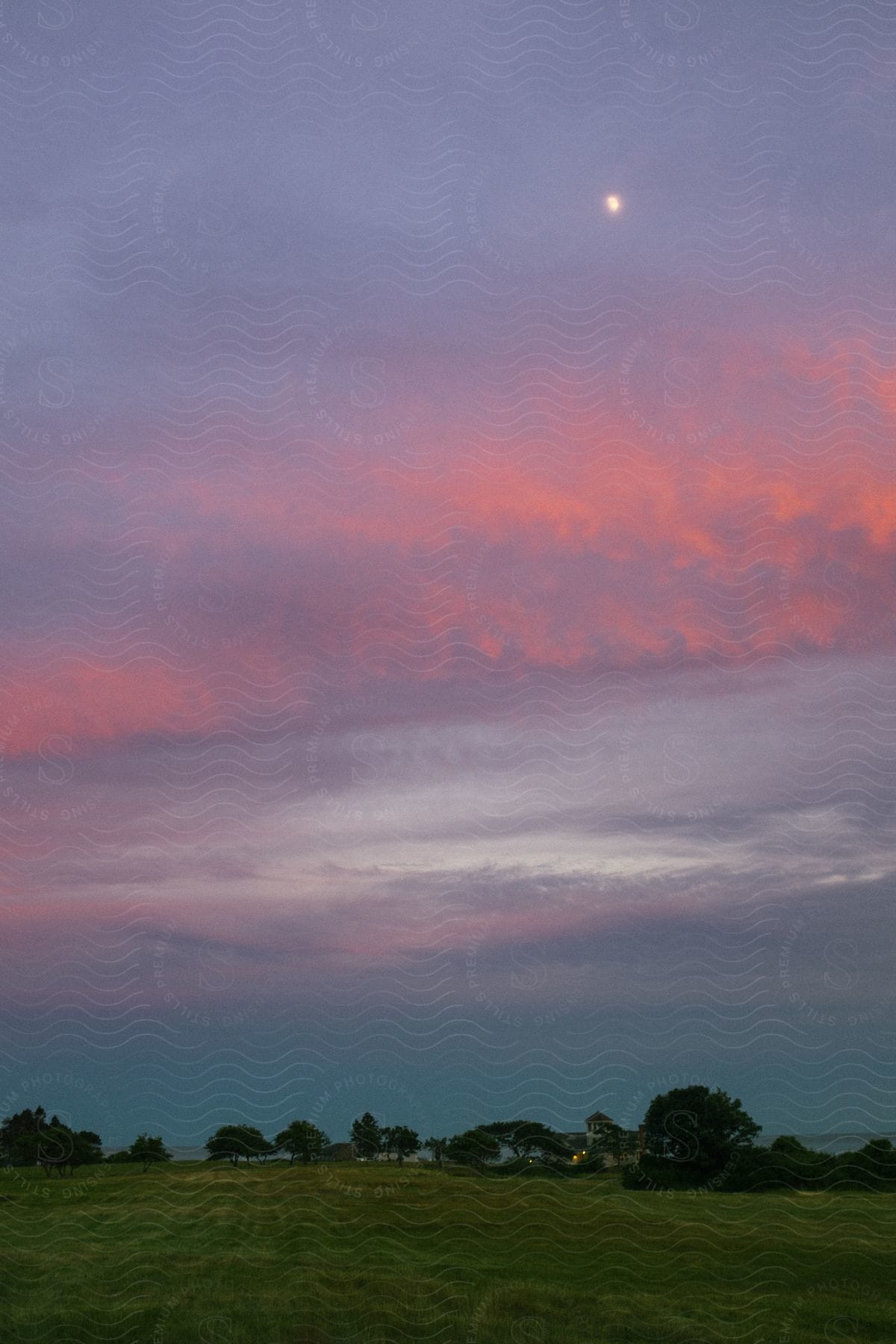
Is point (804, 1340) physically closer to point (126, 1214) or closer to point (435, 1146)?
point (435, 1146)

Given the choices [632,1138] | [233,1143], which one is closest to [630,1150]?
[632,1138]

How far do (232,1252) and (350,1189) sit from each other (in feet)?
17.9

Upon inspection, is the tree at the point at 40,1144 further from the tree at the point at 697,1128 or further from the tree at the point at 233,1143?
the tree at the point at 697,1128

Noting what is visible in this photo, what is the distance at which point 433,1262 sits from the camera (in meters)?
21.5

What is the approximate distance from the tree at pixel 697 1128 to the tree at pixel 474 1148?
6908mm

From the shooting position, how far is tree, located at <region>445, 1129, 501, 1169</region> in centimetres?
2852

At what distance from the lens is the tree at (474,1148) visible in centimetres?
2852

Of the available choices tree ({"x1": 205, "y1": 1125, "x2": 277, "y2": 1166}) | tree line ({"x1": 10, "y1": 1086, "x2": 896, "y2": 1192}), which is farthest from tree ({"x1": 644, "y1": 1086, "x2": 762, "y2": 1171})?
tree ({"x1": 205, "y1": 1125, "x2": 277, "y2": 1166})

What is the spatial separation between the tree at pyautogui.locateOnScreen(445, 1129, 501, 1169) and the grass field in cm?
85

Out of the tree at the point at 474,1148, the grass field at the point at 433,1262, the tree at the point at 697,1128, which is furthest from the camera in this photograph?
the tree at the point at 697,1128

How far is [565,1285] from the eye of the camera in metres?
19.8

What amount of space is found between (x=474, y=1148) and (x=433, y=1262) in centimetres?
742

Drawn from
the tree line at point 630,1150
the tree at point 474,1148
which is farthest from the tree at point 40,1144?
the tree at point 474,1148

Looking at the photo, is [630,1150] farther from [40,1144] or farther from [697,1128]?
[40,1144]
